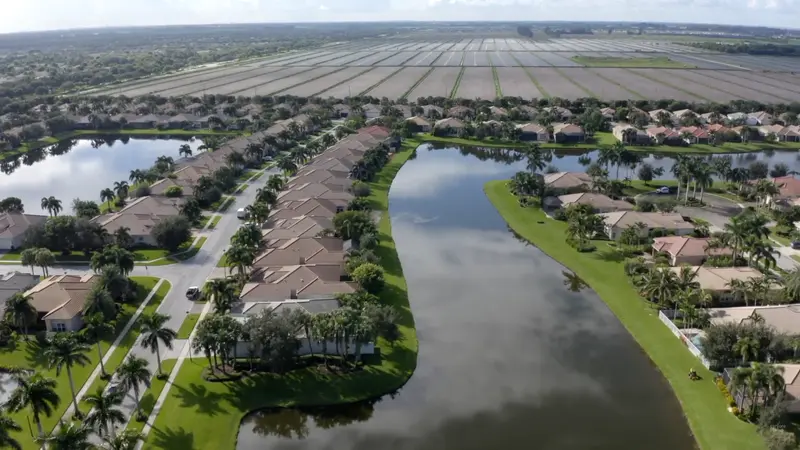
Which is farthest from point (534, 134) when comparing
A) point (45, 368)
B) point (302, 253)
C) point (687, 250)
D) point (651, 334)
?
point (45, 368)

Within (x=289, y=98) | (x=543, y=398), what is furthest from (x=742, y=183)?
(x=289, y=98)

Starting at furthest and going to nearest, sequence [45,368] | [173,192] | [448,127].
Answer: [448,127] → [173,192] → [45,368]

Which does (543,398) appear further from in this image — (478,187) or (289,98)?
(289,98)

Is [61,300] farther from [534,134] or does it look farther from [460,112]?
[460,112]

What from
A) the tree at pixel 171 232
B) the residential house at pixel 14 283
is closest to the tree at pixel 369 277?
the tree at pixel 171 232

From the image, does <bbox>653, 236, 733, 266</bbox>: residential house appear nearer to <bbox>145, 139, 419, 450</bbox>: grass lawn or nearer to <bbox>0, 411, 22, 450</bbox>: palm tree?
<bbox>145, 139, 419, 450</bbox>: grass lawn

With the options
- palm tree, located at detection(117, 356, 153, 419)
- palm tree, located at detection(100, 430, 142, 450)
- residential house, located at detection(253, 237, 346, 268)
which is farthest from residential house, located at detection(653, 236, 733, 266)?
palm tree, located at detection(100, 430, 142, 450)

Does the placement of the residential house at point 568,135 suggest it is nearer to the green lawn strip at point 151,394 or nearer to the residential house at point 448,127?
the residential house at point 448,127
